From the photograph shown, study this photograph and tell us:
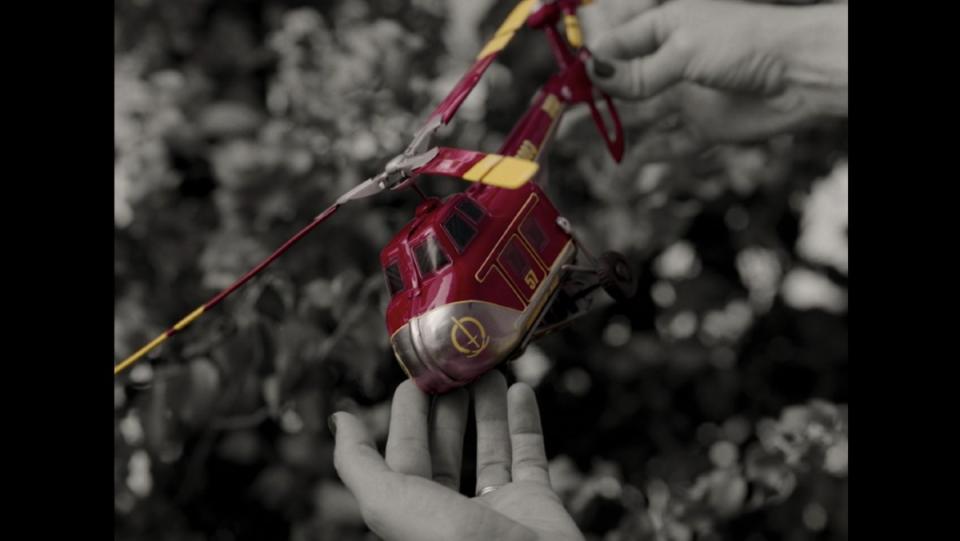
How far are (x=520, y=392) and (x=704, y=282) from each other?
418 mm

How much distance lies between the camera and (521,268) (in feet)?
2.06

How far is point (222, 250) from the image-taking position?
100cm

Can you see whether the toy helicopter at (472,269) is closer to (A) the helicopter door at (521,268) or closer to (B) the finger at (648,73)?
(A) the helicopter door at (521,268)

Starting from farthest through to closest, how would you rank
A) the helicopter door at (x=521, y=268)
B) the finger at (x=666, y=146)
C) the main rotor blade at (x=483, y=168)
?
the finger at (x=666, y=146)
the helicopter door at (x=521, y=268)
the main rotor blade at (x=483, y=168)

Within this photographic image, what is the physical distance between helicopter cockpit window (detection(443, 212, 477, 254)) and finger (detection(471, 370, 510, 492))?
0.45 feet

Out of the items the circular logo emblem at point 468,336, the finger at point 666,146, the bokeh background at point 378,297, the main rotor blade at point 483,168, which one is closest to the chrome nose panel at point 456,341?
the circular logo emblem at point 468,336

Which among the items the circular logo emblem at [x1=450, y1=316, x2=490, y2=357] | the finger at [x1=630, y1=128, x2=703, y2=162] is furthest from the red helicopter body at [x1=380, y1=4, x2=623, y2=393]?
the finger at [x1=630, y1=128, x2=703, y2=162]

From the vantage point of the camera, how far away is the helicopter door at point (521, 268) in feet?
2.03

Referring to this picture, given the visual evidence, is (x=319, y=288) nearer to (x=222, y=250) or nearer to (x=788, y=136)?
(x=222, y=250)

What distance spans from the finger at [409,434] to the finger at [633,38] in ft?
1.85

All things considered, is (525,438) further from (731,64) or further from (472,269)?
(731,64)

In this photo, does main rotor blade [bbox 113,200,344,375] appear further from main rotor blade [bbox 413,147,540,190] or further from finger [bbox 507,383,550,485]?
finger [bbox 507,383,550,485]

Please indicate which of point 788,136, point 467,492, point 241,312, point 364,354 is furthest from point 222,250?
point 788,136

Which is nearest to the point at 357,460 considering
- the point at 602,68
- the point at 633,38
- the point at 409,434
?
the point at 409,434
